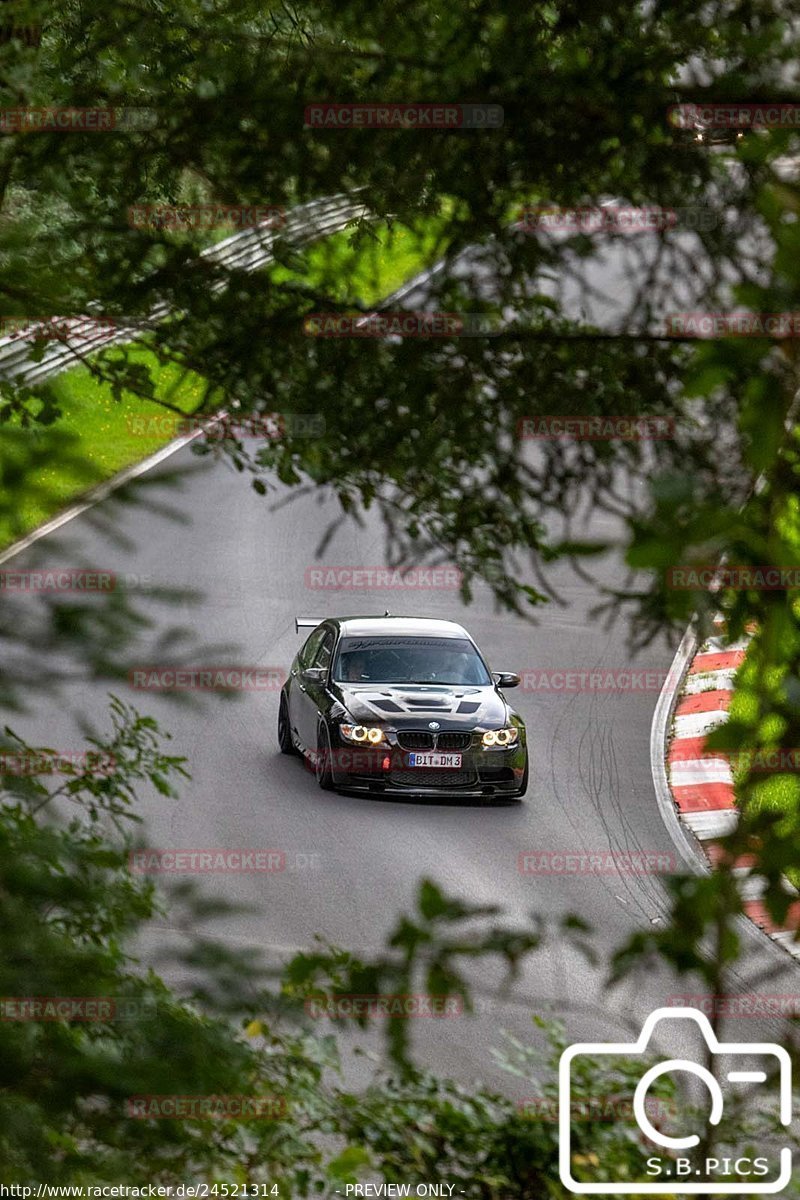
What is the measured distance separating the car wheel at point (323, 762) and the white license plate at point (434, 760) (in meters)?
0.69

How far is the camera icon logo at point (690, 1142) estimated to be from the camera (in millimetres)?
2951

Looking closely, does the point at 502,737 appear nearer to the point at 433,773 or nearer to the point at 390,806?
the point at 433,773

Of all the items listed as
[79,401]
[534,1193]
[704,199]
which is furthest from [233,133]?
[534,1193]

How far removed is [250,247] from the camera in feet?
12.9

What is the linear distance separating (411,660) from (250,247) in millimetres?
7827

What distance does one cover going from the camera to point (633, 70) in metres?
3.50

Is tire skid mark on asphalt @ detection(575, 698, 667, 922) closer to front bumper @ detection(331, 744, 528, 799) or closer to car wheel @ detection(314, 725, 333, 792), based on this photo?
front bumper @ detection(331, 744, 528, 799)

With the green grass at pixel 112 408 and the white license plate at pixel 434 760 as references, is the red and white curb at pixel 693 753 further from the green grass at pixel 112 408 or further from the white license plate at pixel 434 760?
the green grass at pixel 112 408

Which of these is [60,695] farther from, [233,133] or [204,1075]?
[233,133]

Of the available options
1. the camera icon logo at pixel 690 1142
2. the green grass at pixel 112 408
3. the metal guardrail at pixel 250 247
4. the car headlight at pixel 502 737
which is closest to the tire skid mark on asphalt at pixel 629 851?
the car headlight at pixel 502 737

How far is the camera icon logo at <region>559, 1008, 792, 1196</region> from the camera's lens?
9.68 feet

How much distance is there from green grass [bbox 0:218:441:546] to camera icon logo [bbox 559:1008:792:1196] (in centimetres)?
180

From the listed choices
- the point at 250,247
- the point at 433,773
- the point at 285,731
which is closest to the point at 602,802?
the point at 433,773

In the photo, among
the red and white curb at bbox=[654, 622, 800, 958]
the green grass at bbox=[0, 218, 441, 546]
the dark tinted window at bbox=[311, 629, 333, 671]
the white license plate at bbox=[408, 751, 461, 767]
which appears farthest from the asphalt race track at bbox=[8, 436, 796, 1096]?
the dark tinted window at bbox=[311, 629, 333, 671]
